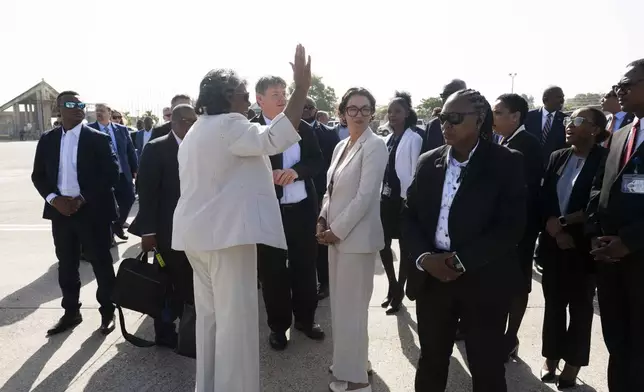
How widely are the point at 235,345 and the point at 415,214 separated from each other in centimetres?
135

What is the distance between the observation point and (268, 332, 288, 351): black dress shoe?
4.02 metres

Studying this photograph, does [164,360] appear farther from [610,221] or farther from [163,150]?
[610,221]

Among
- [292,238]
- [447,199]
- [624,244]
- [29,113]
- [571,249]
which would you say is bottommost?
[292,238]

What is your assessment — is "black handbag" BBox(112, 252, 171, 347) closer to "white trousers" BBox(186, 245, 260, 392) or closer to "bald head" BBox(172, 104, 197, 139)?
"white trousers" BBox(186, 245, 260, 392)

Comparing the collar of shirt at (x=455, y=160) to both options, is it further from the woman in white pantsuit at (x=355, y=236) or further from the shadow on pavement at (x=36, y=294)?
the shadow on pavement at (x=36, y=294)

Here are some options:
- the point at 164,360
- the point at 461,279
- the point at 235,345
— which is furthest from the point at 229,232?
the point at 164,360

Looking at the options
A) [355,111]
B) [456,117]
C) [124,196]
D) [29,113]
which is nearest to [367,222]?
[355,111]

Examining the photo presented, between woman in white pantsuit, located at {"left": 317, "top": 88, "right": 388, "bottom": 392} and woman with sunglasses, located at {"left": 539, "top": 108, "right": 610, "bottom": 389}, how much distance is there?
128cm

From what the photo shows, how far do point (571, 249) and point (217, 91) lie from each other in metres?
2.61

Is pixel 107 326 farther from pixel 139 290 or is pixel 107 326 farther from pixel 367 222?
pixel 367 222

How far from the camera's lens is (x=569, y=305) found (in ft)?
11.0

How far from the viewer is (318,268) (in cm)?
559

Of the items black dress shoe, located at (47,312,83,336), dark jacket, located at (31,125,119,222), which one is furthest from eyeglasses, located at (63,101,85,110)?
black dress shoe, located at (47,312,83,336)

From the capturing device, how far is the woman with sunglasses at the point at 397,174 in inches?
184
